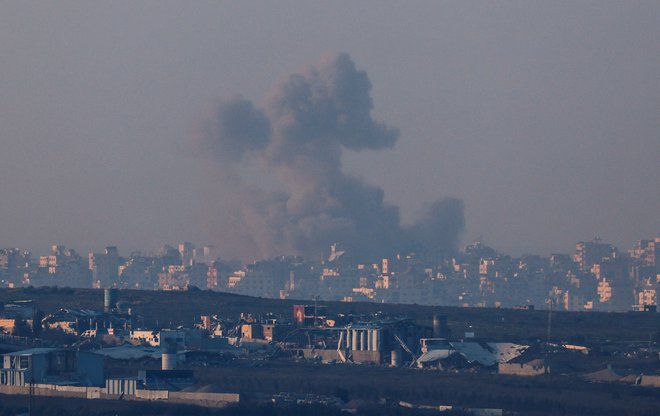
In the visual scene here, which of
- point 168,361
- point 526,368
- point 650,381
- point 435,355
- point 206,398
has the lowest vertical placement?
point 206,398

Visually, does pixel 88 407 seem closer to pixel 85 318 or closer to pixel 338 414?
pixel 338 414

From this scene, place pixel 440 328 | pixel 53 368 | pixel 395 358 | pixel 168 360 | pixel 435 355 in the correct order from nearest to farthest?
1. pixel 53 368
2. pixel 168 360
3. pixel 435 355
4. pixel 395 358
5. pixel 440 328

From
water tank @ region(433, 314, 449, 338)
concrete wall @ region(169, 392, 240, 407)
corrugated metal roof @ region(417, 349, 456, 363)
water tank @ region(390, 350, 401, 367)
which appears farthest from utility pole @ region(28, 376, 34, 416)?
water tank @ region(433, 314, 449, 338)

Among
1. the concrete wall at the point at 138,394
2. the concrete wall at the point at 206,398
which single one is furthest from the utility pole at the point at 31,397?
the concrete wall at the point at 206,398

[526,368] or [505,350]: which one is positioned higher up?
[505,350]

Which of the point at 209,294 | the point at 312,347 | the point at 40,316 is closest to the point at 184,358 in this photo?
the point at 312,347

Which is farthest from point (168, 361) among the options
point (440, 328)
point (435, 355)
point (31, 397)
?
point (440, 328)

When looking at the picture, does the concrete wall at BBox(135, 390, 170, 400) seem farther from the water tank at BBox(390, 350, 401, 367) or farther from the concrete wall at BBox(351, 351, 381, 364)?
the concrete wall at BBox(351, 351, 381, 364)

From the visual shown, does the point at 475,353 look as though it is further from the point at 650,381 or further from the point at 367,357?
the point at 650,381

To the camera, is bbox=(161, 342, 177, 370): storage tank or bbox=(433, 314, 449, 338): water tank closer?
bbox=(161, 342, 177, 370): storage tank
